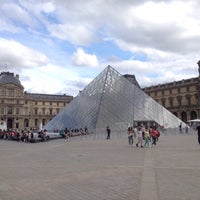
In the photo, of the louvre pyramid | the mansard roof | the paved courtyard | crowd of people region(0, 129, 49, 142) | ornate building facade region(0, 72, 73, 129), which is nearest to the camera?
the paved courtyard

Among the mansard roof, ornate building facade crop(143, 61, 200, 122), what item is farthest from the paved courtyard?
the mansard roof

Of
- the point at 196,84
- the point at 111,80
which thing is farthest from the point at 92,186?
the point at 196,84

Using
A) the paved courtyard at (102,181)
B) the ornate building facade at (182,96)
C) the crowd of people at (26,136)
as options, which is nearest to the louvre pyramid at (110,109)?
the crowd of people at (26,136)

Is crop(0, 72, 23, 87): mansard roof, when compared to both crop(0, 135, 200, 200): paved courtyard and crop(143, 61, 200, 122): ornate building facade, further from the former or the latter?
crop(0, 135, 200, 200): paved courtyard

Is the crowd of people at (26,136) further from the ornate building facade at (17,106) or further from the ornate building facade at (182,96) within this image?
Answer: the ornate building facade at (17,106)

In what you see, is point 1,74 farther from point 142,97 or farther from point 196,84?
point 142,97

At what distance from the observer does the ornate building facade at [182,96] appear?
8462 centimetres

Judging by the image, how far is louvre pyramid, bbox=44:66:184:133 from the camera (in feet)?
115

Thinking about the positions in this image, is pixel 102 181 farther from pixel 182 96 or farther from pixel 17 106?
pixel 17 106

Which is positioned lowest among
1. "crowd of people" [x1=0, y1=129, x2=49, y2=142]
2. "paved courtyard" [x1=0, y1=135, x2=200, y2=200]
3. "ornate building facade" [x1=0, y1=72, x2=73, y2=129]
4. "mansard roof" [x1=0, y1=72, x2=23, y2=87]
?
"paved courtyard" [x1=0, y1=135, x2=200, y2=200]

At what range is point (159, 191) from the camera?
6.90 metres

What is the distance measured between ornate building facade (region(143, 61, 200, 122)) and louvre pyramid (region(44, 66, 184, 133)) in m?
44.2

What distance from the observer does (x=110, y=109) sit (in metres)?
35.9

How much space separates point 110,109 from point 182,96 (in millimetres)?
57714
